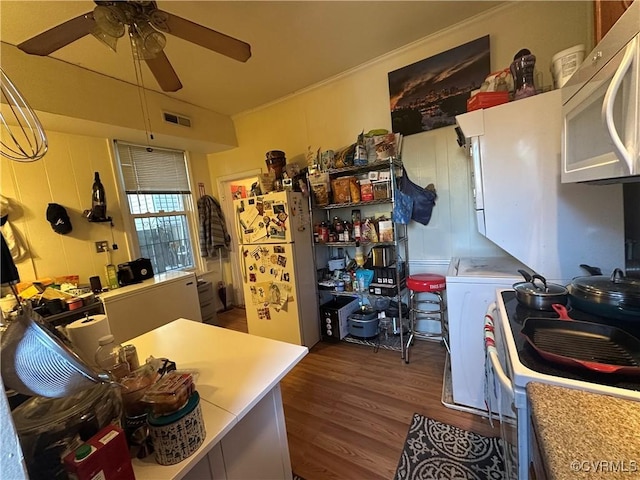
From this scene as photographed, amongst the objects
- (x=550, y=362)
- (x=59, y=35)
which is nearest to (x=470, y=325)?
(x=550, y=362)

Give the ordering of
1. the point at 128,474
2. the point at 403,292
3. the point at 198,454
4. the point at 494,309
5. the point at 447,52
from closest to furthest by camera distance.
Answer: the point at 128,474
the point at 198,454
the point at 494,309
the point at 447,52
the point at 403,292

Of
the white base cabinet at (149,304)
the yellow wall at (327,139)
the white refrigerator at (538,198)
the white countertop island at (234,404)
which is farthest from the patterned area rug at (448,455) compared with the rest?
the white base cabinet at (149,304)

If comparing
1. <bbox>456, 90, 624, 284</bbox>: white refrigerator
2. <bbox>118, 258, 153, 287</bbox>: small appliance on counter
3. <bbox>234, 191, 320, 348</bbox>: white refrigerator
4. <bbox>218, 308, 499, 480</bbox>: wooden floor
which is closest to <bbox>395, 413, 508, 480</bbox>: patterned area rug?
<bbox>218, 308, 499, 480</bbox>: wooden floor

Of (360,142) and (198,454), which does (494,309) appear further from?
(360,142)

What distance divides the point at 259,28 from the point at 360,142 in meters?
1.19

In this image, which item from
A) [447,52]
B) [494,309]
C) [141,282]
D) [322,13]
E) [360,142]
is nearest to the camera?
[494,309]

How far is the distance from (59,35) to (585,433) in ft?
7.70

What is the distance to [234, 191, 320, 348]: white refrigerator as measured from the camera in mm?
Result: 2594

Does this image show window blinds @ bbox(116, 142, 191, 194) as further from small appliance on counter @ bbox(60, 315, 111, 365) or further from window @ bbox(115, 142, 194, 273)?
small appliance on counter @ bbox(60, 315, 111, 365)

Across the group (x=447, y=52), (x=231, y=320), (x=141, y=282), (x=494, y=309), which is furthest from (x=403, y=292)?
(x=141, y=282)

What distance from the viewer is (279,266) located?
8.73 feet

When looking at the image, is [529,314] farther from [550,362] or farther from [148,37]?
[148,37]

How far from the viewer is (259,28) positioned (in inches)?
80.7

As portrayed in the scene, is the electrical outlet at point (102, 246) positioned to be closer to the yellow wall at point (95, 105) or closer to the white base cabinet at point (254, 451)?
the yellow wall at point (95, 105)
